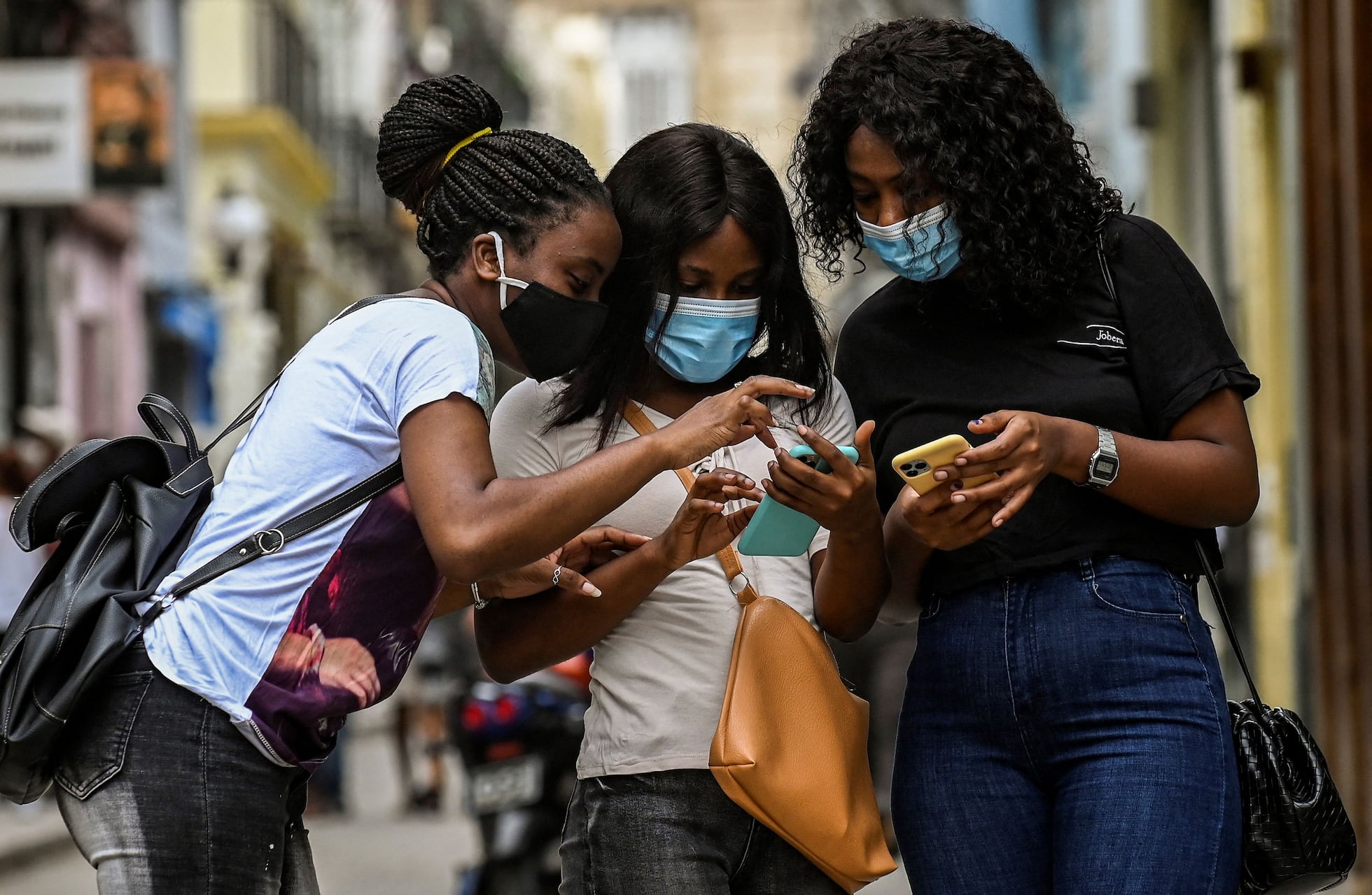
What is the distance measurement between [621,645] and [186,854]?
76cm

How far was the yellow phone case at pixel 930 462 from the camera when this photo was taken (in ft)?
8.68

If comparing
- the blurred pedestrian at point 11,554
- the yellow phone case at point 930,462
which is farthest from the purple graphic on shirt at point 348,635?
the blurred pedestrian at point 11,554

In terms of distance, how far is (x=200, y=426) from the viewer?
24094mm

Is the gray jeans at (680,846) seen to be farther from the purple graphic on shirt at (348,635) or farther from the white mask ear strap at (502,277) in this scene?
the white mask ear strap at (502,277)

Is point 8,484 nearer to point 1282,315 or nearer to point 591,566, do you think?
point 1282,315

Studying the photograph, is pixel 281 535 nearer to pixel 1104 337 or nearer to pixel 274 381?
pixel 274 381

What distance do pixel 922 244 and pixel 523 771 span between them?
14.8ft

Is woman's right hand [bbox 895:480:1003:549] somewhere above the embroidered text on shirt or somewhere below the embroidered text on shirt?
below

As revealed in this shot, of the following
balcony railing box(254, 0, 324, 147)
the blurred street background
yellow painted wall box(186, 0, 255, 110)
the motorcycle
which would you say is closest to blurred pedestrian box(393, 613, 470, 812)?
the blurred street background

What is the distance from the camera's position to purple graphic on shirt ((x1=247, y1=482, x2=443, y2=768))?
263cm

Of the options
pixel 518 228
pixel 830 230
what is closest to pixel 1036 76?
pixel 830 230

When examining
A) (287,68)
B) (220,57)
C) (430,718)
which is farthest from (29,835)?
(287,68)

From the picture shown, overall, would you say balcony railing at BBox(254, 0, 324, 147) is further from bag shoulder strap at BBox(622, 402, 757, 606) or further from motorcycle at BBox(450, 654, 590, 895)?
bag shoulder strap at BBox(622, 402, 757, 606)

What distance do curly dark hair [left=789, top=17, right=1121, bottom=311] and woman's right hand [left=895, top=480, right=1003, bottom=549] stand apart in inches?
14.2
